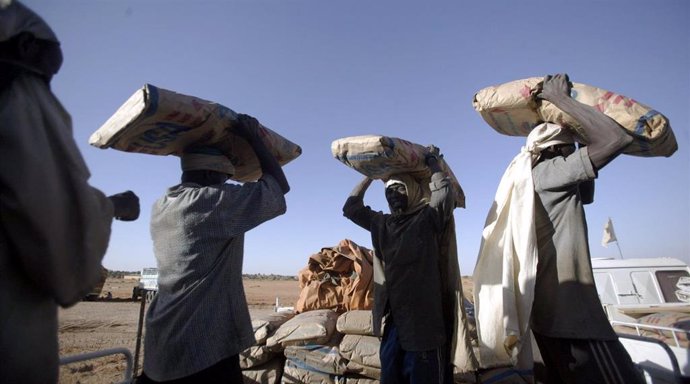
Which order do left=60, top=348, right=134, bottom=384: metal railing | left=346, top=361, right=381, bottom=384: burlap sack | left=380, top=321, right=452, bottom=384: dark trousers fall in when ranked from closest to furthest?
left=60, top=348, right=134, bottom=384: metal railing → left=380, top=321, right=452, bottom=384: dark trousers → left=346, top=361, right=381, bottom=384: burlap sack

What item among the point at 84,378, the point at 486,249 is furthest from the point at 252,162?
the point at 84,378

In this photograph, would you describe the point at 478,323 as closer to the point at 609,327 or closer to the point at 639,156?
the point at 609,327

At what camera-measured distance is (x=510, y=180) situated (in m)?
2.41

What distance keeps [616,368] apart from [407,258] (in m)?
1.41

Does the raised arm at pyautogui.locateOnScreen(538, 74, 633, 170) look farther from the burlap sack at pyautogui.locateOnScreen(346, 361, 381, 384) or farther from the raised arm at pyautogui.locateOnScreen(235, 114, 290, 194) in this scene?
the burlap sack at pyautogui.locateOnScreen(346, 361, 381, 384)

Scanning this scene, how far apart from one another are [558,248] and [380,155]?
1.39 meters

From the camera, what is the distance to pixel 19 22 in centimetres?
113

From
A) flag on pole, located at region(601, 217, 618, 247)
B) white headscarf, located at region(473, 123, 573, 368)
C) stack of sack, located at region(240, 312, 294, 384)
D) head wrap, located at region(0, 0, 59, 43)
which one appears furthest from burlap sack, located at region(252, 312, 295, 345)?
flag on pole, located at region(601, 217, 618, 247)

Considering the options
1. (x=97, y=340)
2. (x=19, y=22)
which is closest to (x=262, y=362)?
(x=19, y=22)

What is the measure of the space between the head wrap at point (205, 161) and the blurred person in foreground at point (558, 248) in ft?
6.22

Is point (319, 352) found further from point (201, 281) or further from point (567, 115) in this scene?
point (567, 115)

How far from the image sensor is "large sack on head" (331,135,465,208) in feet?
9.12

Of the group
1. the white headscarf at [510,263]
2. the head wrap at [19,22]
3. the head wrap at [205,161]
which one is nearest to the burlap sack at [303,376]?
the white headscarf at [510,263]

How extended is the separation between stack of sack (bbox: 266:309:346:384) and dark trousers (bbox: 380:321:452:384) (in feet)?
4.43
